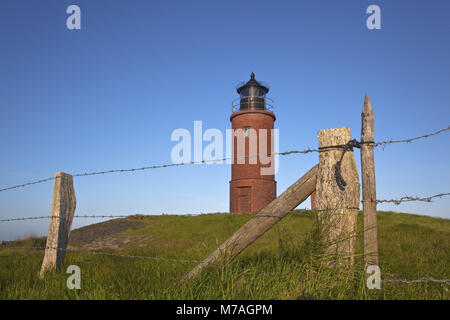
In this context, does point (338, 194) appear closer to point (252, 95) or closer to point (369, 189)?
point (369, 189)

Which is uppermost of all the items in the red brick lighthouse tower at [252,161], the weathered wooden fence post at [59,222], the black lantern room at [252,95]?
the black lantern room at [252,95]

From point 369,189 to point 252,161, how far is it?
20.0m

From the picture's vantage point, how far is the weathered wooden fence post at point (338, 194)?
11.2 ft

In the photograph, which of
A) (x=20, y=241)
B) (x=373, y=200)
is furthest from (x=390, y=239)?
(x=20, y=241)

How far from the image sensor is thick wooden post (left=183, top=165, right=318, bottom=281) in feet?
12.2

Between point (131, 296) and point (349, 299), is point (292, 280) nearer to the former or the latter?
point (349, 299)

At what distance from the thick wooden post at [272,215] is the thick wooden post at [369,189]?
22.1 inches

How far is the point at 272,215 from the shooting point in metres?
3.76

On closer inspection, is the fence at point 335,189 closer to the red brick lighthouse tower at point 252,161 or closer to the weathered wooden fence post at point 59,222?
the weathered wooden fence post at point 59,222

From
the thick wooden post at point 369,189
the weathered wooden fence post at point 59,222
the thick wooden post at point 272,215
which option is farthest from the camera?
the weathered wooden fence post at point 59,222

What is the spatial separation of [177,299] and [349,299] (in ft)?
4.91

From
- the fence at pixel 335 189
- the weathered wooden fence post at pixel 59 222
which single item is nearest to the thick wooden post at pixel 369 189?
the fence at pixel 335 189

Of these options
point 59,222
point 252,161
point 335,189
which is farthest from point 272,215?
point 252,161

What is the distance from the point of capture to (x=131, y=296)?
122 inches
